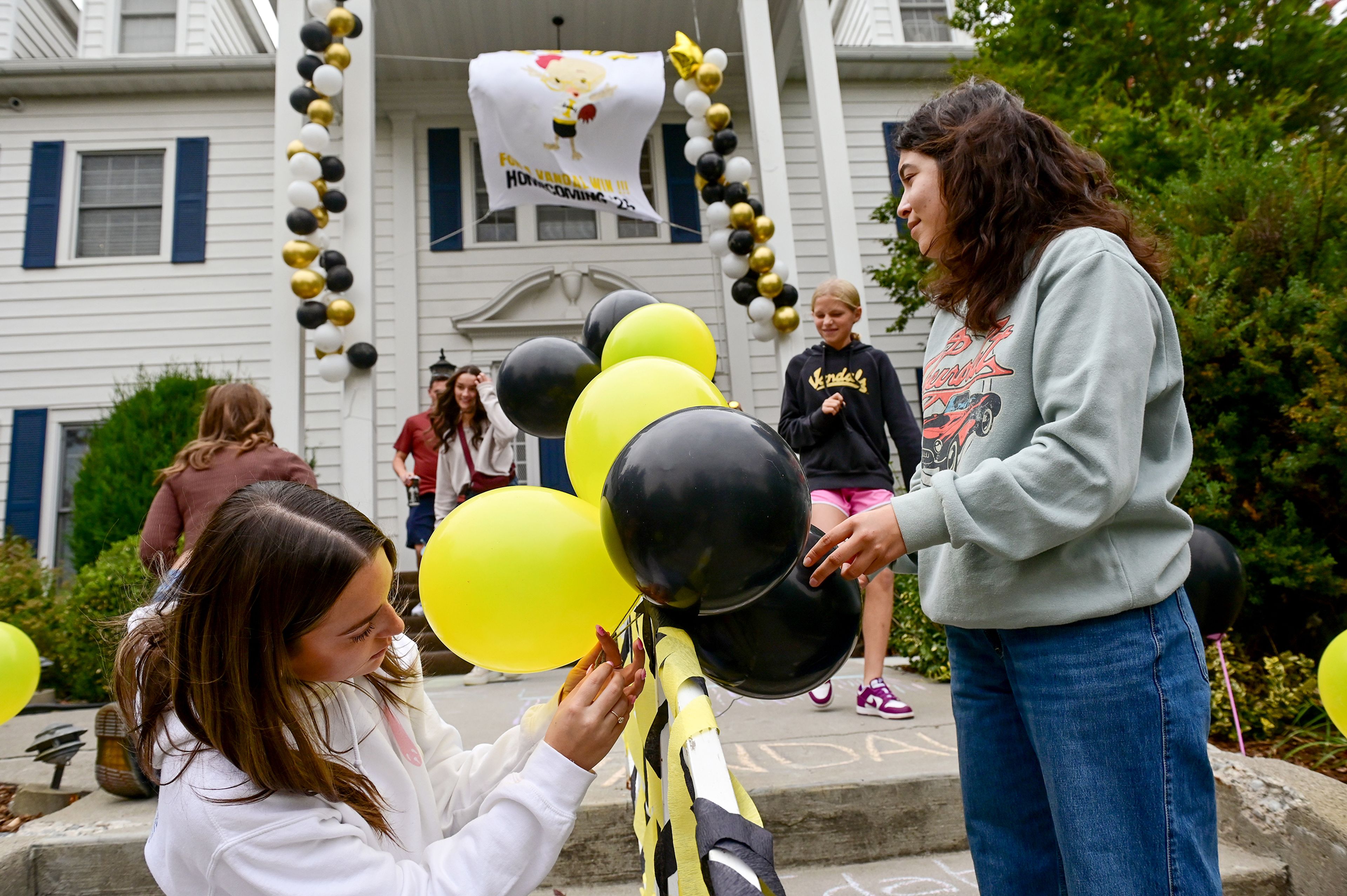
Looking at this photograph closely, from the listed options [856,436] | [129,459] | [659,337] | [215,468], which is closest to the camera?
[659,337]

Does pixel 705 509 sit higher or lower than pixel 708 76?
lower

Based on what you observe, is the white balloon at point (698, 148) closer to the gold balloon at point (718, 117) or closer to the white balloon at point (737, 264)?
the gold balloon at point (718, 117)

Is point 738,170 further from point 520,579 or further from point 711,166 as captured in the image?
point 520,579

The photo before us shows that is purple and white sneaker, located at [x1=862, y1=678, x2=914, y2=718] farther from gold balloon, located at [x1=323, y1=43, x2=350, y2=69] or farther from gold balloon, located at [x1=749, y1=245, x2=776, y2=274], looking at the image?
gold balloon, located at [x1=323, y1=43, x2=350, y2=69]

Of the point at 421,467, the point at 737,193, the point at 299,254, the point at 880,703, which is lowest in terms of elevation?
the point at 880,703

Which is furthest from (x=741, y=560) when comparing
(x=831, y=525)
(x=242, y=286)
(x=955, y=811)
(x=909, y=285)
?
(x=242, y=286)

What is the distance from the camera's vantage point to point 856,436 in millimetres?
3457

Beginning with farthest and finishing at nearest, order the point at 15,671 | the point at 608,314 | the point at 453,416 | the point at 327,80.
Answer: the point at 327,80 < the point at 453,416 < the point at 15,671 < the point at 608,314

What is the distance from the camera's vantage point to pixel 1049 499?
1.17 meters

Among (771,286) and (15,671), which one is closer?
(15,671)

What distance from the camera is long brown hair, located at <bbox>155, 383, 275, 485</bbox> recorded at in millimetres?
3092

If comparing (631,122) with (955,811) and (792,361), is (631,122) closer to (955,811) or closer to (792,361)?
(792,361)

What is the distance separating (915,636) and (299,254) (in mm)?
4585

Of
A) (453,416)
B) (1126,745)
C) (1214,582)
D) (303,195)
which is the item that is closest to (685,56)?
(303,195)
